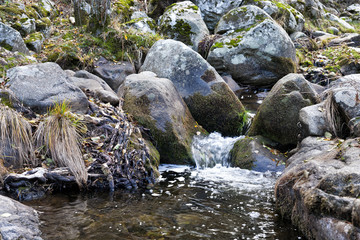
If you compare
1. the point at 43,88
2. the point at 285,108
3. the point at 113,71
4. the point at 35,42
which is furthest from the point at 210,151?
the point at 35,42

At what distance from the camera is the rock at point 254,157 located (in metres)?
6.43

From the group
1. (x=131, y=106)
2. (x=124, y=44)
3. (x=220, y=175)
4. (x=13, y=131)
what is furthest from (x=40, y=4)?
(x=220, y=175)

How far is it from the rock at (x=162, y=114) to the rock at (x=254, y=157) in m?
1.00

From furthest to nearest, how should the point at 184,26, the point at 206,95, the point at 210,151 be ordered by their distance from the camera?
the point at 184,26 → the point at 206,95 → the point at 210,151

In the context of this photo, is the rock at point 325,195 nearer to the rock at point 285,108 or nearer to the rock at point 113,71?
the rock at point 285,108

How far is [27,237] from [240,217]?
2.53 meters

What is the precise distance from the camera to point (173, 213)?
4.35m

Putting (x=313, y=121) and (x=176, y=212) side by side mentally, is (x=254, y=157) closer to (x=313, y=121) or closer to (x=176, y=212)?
(x=313, y=121)

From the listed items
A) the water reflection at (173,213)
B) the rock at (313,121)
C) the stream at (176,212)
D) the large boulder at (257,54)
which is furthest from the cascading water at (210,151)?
the large boulder at (257,54)

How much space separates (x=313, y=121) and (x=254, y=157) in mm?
1325

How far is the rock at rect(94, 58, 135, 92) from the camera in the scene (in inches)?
374

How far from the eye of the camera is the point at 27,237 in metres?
3.27

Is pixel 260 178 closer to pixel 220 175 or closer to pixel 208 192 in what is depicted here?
pixel 220 175

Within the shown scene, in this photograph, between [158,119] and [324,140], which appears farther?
[158,119]
